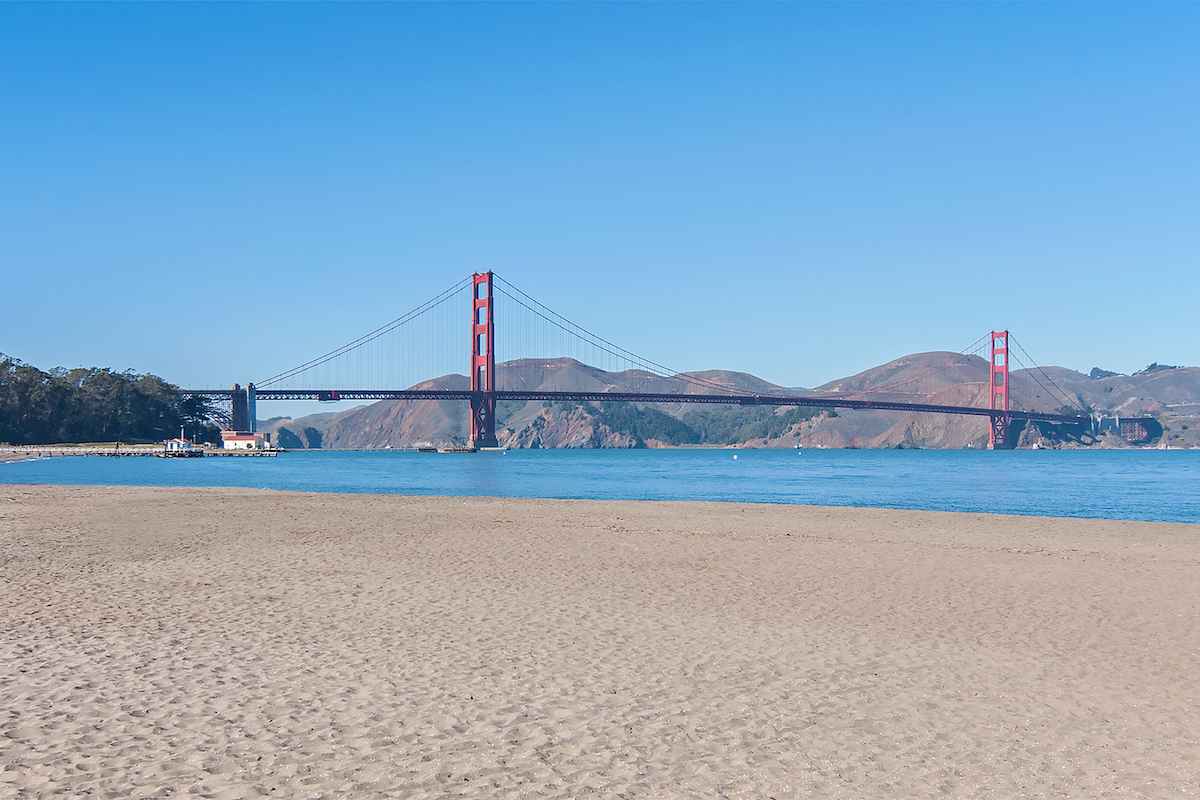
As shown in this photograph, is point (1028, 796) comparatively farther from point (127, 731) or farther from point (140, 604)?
point (140, 604)

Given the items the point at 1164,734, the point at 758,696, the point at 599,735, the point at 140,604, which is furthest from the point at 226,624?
the point at 1164,734

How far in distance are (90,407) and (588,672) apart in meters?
102

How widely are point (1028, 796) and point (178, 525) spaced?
15909 millimetres

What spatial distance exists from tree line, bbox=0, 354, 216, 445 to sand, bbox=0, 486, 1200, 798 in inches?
3376

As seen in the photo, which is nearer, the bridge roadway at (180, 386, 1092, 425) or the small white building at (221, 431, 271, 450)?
the bridge roadway at (180, 386, 1092, 425)

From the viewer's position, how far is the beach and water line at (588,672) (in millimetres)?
4609

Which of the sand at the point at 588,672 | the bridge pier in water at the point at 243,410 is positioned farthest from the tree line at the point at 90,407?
the sand at the point at 588,672

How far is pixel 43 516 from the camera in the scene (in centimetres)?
1795

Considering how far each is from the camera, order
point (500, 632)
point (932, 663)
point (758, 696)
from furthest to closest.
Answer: point (500, 632)
point (932, 663)
point (758, 696)

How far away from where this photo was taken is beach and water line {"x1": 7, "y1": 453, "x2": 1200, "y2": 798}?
461cm

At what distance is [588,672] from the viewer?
21.4 feet

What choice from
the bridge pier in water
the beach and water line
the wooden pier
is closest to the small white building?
the bridge pier in water

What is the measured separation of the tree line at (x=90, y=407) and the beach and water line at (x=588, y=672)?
3386 inches

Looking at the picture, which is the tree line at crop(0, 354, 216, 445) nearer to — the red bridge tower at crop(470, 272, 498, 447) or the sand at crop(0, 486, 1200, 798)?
the red bridge tower at crop(470, 272, 498, 447)
